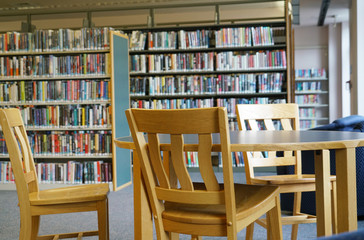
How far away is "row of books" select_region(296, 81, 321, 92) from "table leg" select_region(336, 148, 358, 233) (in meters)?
9.62

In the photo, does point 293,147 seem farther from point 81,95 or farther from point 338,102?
point 338,102

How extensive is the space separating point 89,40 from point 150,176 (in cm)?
367

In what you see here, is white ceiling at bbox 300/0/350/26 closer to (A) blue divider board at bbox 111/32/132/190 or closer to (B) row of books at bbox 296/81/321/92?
(B) row of books at bbox 296/81/321/92

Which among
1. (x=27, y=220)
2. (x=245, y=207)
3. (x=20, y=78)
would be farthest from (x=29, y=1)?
(x=245, y=207)

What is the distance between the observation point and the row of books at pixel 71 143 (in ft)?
16.1

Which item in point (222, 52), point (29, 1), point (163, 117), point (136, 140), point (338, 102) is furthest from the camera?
point (338, 102)

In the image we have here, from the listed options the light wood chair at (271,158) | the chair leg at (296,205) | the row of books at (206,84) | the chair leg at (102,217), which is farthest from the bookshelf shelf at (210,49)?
the chair leg at (102,217)

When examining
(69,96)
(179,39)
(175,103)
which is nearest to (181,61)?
(179,39)

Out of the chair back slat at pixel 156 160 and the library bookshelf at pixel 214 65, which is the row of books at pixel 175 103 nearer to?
the library bookshelf at pixel 214 65

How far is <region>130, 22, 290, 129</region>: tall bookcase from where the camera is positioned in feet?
19.0

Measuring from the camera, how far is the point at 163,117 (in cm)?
147

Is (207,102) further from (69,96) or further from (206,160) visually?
(206,160)

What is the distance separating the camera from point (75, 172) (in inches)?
197

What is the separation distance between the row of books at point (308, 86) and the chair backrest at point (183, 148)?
32.5 ft
